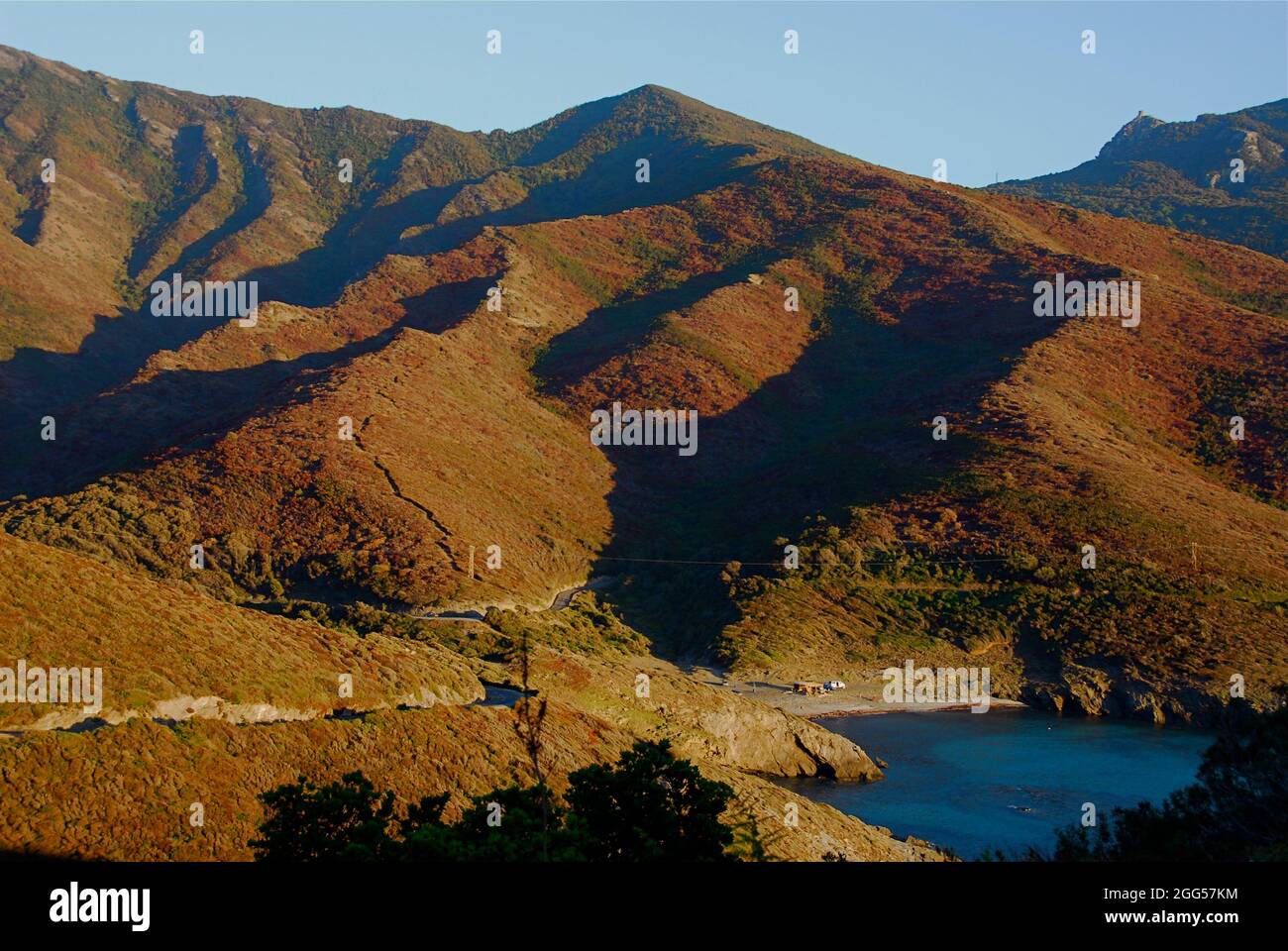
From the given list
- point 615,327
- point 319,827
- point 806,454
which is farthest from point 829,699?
point 615,327

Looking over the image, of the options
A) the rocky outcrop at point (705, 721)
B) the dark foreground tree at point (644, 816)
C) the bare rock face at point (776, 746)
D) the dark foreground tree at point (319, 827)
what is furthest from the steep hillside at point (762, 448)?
the dark foreground tree at point (319, 827)

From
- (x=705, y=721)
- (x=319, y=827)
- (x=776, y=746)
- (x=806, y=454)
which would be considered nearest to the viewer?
(x=319, y=827)

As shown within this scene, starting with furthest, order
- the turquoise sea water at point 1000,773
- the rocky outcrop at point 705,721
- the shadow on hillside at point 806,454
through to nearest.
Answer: the shadow on hillside at point 806,454, the turquoise sea water at point 1000,773, the rocky outcrop at point 705,721

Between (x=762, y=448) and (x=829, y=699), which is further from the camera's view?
(x=762, y=448)

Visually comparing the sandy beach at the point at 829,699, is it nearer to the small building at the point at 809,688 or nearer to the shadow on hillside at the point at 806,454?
the small building at the point at 809,688

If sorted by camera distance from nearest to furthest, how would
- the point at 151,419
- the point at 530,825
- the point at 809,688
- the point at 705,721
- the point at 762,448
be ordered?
the point at 530,825 → the point at 705,721 → the point at 809,688 → the point at 151,419 → the point at 762,448

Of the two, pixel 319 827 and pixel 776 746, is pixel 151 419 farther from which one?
pixel 319 827
